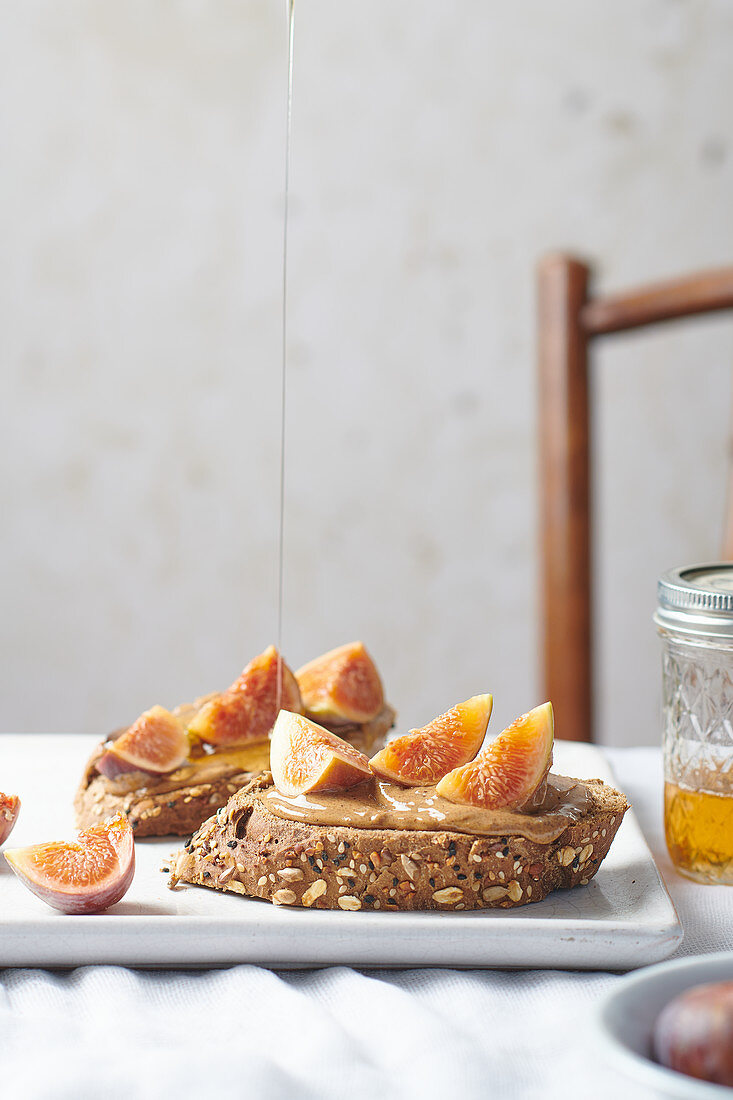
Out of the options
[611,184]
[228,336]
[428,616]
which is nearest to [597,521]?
[428,616]

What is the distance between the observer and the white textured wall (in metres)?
3.81

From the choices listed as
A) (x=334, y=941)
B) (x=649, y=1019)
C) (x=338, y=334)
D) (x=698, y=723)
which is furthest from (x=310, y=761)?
(x=338, y=334)

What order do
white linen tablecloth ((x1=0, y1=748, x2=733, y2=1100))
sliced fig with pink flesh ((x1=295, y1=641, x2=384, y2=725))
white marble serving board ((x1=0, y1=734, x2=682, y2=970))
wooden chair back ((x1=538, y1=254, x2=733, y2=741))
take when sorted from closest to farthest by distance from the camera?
white linen tablecloth ((x1=0, y1=748, x2=733, y2=1100))
white marble serving board ((x1=0, y1=734, x2=682, y2=970))
sliced fig with pink flesh ((x1=295, y1=641, x2=384, y2=725))
wooden chair back ((x1=538, y1=254, x2=733, y2=741))

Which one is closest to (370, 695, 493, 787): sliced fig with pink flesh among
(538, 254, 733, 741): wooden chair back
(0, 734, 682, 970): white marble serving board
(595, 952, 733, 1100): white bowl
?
(0, 734, 682, 970): white marble serving board

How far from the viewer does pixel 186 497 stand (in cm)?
401

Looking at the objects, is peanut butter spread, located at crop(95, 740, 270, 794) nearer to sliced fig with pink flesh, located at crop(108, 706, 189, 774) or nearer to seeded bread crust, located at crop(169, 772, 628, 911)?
sliced fig with pink flesh, located at crop(108, 706, 189, 774)

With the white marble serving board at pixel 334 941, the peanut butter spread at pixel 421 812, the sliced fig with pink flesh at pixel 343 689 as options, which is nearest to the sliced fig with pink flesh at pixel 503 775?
the peanut butter spread at pixel 421 812

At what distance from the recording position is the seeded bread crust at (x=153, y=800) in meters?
1.68

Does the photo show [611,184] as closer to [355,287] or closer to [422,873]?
[355,287]

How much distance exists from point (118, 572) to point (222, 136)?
1.48m

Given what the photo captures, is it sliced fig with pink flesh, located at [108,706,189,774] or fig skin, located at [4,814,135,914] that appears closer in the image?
fig skin, located at [4,814,135,914]

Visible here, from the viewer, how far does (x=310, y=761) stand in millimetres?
1441

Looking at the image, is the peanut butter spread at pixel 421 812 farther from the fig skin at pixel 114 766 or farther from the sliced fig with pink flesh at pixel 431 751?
the fig skin at pixel 114 766

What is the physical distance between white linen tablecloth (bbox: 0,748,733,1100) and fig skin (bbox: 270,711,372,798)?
0.24m
